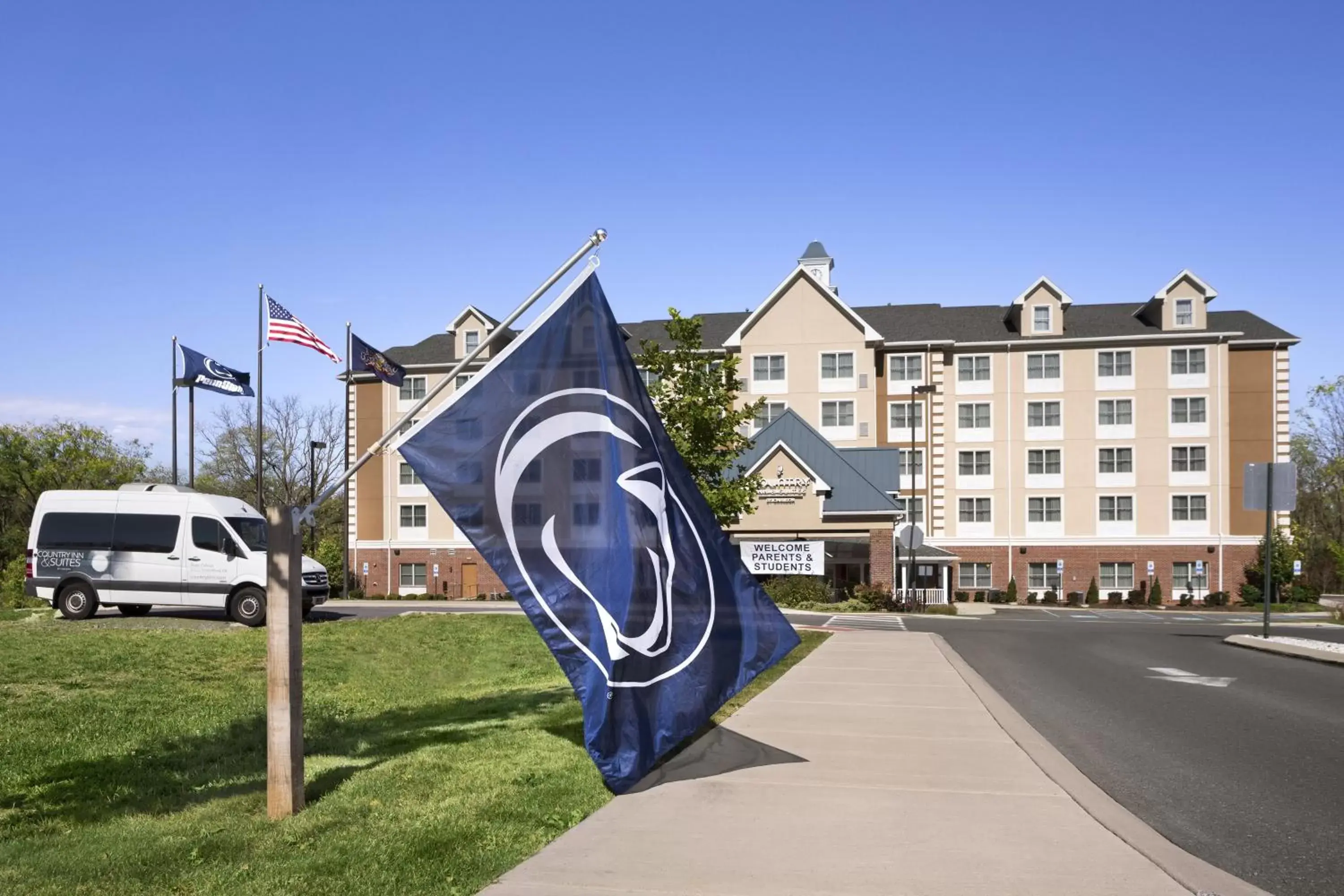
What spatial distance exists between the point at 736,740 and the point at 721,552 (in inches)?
73.0

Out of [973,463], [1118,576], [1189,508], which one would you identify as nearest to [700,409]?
[973,463]

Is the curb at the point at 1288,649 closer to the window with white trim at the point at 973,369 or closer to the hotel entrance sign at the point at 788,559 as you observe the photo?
the hotel entrance sign at the point at 788,559

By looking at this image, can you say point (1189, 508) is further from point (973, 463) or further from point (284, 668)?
point (284, 668)

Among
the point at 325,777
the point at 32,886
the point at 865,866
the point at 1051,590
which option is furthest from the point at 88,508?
the point at 1051,590

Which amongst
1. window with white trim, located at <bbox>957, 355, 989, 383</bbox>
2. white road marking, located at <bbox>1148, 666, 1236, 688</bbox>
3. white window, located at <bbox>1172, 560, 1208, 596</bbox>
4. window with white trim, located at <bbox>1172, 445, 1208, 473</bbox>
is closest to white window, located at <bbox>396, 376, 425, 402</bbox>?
window with white trim, located at <bbox>957, 355, 989, 383</bbox>

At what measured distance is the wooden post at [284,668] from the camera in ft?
22.4

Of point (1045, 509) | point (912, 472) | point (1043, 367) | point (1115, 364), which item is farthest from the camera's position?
point (1043, 367)

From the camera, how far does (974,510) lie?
196 ft

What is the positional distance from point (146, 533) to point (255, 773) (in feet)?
60.2

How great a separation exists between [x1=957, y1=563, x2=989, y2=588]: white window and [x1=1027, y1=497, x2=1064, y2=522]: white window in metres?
3.59

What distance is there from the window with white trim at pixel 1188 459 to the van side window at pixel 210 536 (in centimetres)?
4929

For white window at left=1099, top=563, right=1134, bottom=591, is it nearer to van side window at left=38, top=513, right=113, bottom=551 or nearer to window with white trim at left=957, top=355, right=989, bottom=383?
window with white trim at left=957, top=355, right=989, bottom=383

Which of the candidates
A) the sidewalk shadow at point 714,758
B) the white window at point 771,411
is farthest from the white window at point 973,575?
the sidewalk shadow at point 714,758

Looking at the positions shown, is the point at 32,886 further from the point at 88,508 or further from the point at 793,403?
the point at 793,403
